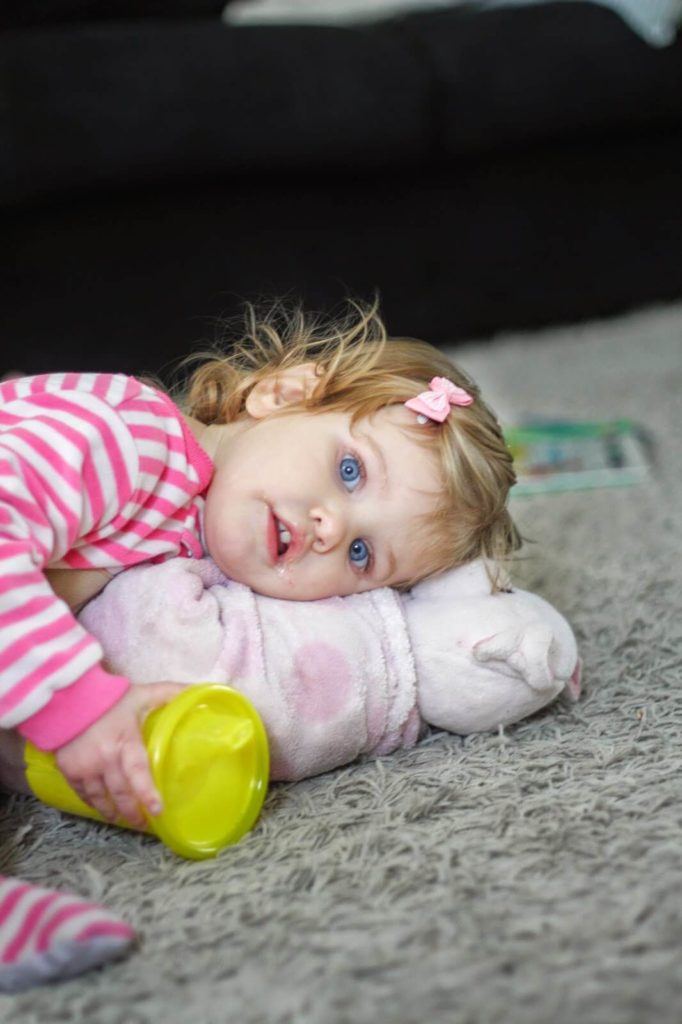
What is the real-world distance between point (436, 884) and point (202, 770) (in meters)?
0.18

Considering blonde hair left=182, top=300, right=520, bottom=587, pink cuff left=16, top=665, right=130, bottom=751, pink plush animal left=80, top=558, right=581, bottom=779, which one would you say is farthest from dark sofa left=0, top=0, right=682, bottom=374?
pink cuff left=16, top=665, right=130, bottom=751

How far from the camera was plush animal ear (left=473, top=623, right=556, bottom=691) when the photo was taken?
0.92m

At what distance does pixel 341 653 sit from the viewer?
2.94 ft

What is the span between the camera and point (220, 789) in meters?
0.79

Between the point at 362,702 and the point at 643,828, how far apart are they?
24 cm

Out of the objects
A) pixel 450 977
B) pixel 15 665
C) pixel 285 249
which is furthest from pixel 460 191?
pixel 450 977

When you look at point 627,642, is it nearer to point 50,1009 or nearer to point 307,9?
point 50,1009

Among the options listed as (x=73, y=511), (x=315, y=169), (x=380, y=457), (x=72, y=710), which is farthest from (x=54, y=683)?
(x=315, y=169)

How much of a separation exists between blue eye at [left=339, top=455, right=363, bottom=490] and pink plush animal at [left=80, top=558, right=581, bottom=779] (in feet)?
0.33

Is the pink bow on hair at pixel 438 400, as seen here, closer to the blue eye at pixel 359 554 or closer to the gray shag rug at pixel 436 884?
the blue eye at pixel 359 554

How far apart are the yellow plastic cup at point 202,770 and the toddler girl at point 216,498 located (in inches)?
0.7

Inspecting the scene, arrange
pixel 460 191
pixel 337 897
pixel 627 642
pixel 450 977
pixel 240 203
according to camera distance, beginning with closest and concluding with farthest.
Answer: pixel 450 977
pixel 337 897
pixel 627 642
pixel 240 203
pixel 460 191

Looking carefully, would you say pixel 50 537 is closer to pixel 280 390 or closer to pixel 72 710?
pixel 72 710

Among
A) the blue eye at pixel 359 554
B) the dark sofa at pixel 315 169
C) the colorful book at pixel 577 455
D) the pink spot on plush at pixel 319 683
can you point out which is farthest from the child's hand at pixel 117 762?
the dark sofa at pixel 315 169
